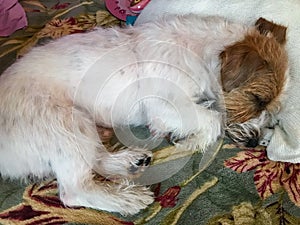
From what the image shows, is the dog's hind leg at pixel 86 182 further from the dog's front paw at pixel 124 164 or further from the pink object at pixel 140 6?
the pink object at pixel 140 6

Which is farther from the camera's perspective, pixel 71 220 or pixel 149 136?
pixel 149 136

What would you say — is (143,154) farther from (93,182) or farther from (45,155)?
(45,155)

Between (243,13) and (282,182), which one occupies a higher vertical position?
(243,13)

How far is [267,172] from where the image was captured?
2467 mm

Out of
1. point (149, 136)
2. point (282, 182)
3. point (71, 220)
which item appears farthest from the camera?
point (149, 136)

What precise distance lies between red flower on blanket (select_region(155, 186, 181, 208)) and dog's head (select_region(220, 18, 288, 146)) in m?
0.41

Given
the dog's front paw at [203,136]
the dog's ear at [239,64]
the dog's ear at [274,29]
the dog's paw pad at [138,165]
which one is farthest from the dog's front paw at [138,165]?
the dog's ear at [274,29]

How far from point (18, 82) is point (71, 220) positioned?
0.64 m

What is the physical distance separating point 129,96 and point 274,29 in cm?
75

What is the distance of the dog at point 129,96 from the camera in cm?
231

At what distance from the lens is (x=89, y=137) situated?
2.40m

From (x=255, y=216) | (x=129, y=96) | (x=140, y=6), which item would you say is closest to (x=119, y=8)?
(x=140, y=6)

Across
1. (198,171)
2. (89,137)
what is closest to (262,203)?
(198,171)

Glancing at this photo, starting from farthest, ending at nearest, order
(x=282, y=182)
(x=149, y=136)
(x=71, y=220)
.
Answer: (x=149, y=136) < (x=282, y=182) < (x=71, y=220)
